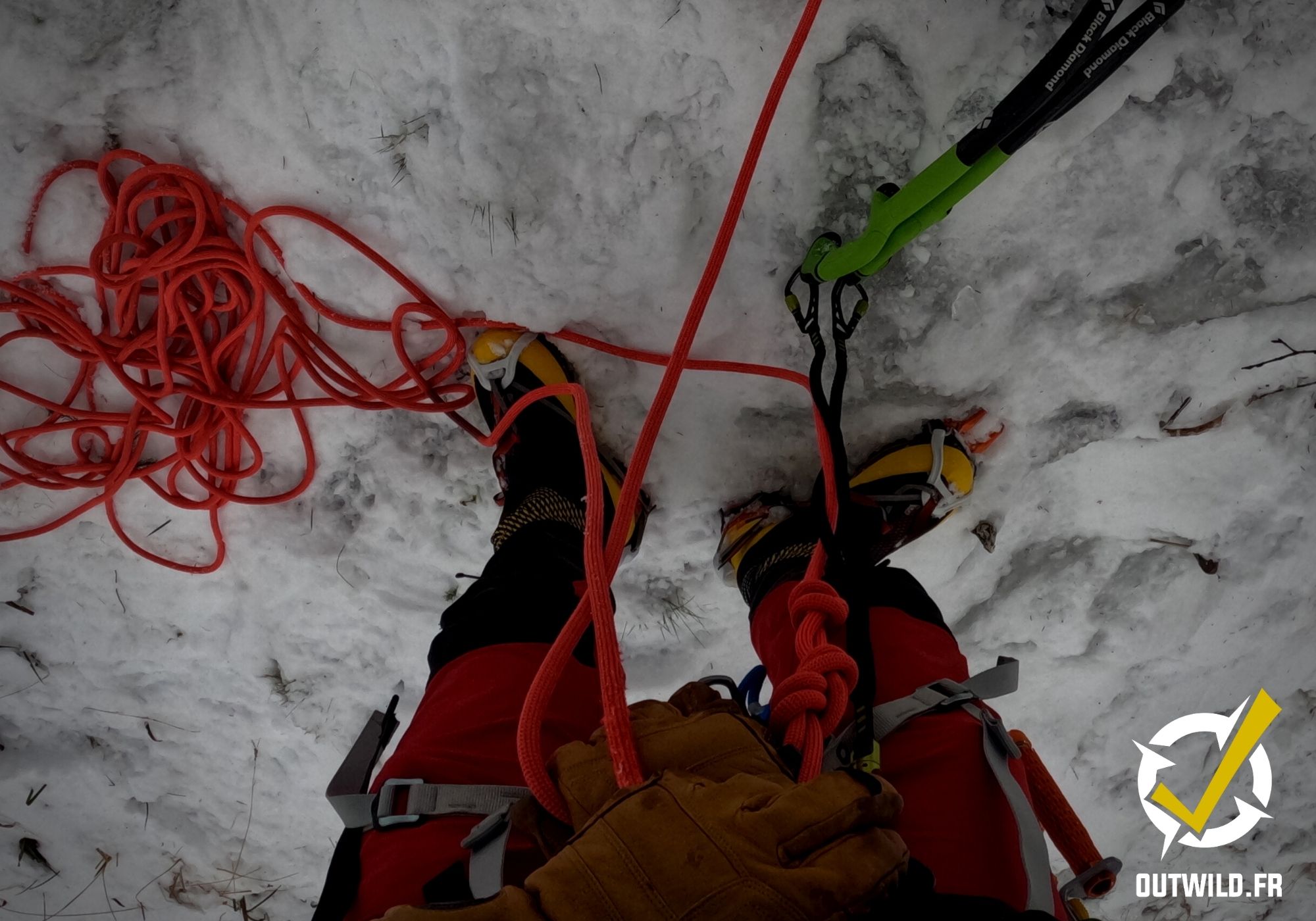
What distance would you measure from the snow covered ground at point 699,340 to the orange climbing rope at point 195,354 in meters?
0.06

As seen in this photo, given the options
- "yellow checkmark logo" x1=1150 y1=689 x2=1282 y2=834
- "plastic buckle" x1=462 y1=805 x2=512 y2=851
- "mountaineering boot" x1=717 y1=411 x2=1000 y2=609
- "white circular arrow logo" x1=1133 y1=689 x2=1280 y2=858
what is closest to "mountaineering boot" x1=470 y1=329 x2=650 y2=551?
"mountaineering boot" x1=717 y1=411 x2=1000 y2=609

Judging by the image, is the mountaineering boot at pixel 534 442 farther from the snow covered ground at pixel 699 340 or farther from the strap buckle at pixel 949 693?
the strap buckle at pixel 949 693

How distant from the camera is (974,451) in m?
1.56

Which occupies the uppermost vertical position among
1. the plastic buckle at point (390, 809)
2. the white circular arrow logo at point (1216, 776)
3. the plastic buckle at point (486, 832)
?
the white circular arrow logo at point (1216, 776)

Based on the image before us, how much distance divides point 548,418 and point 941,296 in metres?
0.80

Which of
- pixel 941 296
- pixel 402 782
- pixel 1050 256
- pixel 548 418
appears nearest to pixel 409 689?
pixel 548 418

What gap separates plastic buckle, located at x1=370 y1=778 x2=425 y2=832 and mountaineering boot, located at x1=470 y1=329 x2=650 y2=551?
531 millimetres

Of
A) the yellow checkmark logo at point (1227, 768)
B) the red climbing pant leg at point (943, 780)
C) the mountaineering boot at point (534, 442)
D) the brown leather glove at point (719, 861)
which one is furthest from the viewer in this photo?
the yellow checkmark logo at point (1227, 768)

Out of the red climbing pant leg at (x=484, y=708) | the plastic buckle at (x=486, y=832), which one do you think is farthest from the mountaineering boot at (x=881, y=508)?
the plastic buckle at (x=486, y=832)

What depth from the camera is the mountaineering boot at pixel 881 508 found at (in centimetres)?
149

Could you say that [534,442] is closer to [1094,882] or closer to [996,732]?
[996,732]

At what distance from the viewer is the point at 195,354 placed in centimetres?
155

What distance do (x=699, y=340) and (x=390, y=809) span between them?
0.92 metres

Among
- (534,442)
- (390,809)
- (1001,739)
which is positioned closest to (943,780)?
(1001,739)
